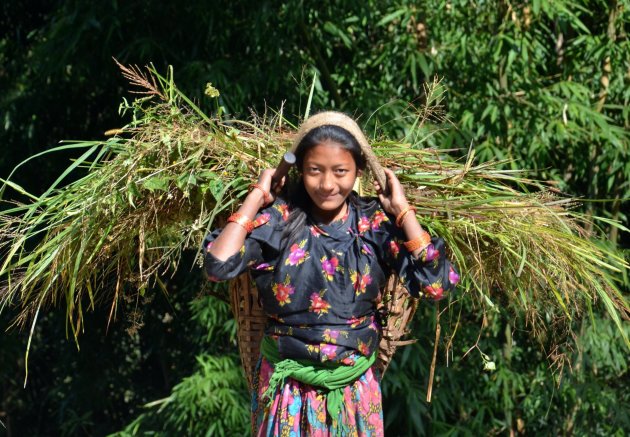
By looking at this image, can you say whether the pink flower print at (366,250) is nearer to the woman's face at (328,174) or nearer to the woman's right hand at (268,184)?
the woman's face at (328,174)

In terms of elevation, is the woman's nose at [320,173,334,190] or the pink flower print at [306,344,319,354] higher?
the woman's nose at [320,173,334,190]

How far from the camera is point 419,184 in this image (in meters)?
2.53

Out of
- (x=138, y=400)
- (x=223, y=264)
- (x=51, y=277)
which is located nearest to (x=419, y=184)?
(x=223, y=264)

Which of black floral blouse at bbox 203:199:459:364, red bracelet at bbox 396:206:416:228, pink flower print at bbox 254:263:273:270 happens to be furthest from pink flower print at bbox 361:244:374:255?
pink flower print at bbox 254:263:273:270

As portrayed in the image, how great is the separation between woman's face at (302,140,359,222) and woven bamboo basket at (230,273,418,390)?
0.30 meters

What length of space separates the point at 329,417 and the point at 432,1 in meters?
2.38

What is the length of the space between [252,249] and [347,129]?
1.14 ft

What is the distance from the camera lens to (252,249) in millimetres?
2260

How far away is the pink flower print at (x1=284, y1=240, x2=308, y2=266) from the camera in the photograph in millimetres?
2303

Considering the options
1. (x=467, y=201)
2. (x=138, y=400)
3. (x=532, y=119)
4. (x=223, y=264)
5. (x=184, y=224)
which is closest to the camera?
(x=223, y=264)

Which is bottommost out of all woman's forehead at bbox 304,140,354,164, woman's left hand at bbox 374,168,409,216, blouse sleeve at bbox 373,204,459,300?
blouse sleeve at bbox 373,204,459,300

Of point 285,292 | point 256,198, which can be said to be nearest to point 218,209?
point 256,198

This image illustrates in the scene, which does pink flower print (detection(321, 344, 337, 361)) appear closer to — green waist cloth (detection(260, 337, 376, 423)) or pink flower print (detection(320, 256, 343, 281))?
green waist cloth (detection(260, 337, 376, 423))

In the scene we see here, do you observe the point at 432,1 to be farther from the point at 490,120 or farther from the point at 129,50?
the point at 129,50
